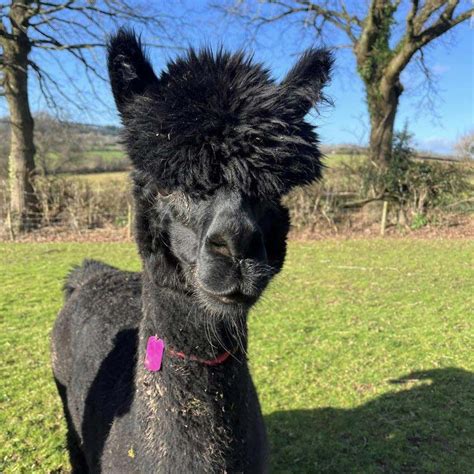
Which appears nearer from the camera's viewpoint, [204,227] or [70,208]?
[204,227]

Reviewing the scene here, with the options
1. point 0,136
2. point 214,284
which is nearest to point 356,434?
point 214,284

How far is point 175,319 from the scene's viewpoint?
7.30ft

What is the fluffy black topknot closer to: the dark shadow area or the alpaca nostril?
the alpaca nostril

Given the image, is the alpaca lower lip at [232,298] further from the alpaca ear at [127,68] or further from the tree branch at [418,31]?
the tree branch at [418,31]

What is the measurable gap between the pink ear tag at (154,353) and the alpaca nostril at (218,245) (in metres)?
0.71

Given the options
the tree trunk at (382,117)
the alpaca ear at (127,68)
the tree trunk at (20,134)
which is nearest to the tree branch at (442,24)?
the tree trunk at (382,117)

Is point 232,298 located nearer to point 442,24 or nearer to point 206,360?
point 206,360

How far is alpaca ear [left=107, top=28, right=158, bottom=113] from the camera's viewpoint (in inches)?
85.0

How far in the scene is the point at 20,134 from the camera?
57.0 feet

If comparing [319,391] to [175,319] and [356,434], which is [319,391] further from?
[175,319]

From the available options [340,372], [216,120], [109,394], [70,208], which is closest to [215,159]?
[216,120]

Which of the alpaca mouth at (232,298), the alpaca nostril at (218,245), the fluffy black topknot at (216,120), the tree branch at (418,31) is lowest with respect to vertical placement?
the alpaca mouth at (232,298)

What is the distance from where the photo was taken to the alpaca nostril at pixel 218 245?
1799 mm

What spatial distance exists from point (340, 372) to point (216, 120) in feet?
14.8
